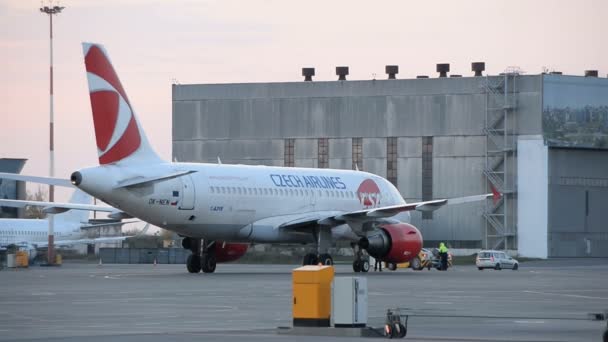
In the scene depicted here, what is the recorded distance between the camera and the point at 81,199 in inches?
3324

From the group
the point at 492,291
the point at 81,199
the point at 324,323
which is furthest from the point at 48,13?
the point at 324,323

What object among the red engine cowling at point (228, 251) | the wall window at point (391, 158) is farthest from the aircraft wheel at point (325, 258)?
the wall window at point (391, 158)

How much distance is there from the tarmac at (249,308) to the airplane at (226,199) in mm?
3138

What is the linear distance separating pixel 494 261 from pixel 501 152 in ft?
67.1

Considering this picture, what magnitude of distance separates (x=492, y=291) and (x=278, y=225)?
15.3 meters

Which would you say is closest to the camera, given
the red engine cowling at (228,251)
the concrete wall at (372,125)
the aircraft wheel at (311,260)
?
the aircraft wheel at (311,260)

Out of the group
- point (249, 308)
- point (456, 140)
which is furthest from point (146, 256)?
point (249, 308)

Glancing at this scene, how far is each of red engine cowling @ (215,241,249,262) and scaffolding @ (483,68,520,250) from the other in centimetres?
3597

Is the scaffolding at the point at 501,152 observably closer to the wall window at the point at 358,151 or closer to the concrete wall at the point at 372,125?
the concrete wall at the point at 372,125

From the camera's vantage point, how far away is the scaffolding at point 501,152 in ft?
274

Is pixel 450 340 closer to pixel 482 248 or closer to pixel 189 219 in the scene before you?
pixel 189 219

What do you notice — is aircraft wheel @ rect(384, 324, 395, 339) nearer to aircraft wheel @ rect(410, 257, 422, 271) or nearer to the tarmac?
the tarmac

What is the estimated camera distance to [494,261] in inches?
2539

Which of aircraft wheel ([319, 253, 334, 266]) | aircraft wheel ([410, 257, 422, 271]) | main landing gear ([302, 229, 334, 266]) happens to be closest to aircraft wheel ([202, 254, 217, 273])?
main landing gear ([302, 229, 334, 266])
